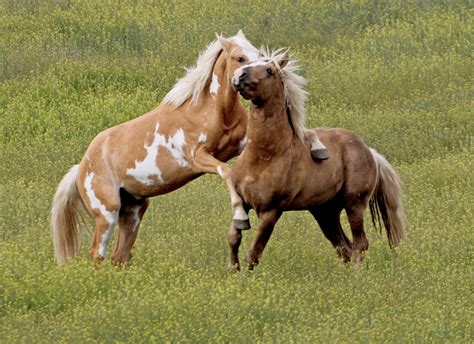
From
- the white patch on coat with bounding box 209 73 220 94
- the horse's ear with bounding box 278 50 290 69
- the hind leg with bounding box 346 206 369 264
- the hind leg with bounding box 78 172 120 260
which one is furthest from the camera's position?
the hind leg with bounding box 78 172 120 260

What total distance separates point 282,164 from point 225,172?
490 mm

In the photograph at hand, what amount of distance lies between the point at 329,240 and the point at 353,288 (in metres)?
1.61

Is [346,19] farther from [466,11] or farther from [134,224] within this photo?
[134,224]

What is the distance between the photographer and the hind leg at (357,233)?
13180 mm

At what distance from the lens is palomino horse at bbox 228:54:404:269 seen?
1228 centimetres

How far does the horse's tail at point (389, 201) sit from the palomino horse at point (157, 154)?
5.00ft

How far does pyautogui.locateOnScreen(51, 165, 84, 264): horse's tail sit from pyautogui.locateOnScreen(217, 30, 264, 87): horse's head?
6.50 feet

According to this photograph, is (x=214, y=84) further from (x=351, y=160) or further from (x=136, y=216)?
(x=136, y=216)

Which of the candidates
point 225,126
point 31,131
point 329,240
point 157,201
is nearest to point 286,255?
point 329,240

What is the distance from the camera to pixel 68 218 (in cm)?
1364

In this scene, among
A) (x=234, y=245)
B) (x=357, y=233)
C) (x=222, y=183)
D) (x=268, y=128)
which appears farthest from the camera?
(x=222, y=183)

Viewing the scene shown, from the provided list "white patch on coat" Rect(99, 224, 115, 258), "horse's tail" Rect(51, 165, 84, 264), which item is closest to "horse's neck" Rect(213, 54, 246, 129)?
"white patch on coat" Rect(99, 224, 115, 258)

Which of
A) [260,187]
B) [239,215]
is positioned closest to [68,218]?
[239,215]

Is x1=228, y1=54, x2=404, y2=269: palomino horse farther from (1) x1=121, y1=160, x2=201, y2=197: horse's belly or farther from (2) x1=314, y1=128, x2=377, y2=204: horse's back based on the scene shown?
(1) x1=121, y1=160, x2=201, y2=197: horse's belly
